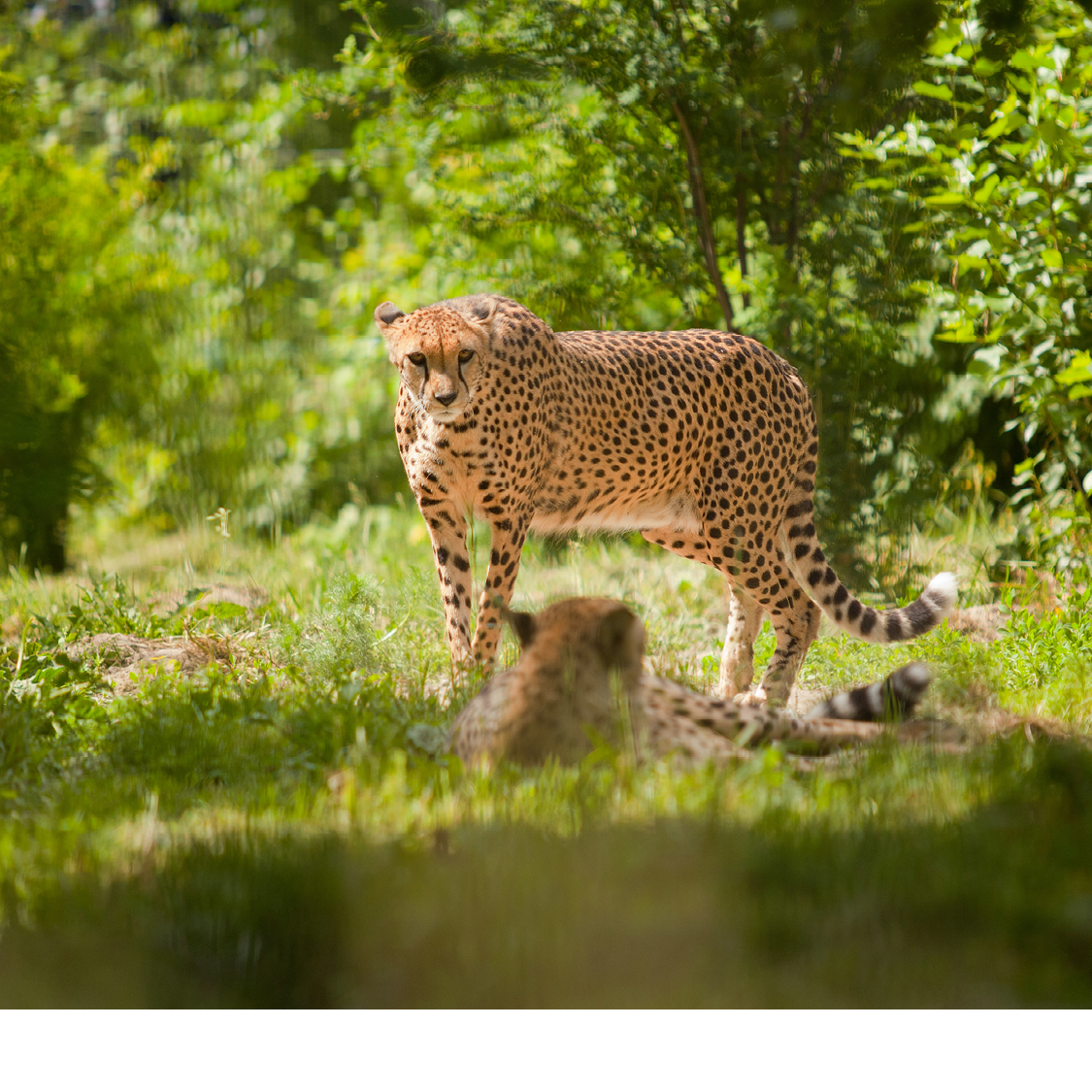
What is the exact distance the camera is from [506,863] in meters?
2.30

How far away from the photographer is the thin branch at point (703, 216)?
5.50m

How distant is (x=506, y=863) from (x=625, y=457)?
8.14 feet

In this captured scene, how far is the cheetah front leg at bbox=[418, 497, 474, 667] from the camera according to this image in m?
4.27

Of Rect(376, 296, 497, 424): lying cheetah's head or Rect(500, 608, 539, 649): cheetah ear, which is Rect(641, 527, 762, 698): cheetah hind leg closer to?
Rect(376, 296, 497, 424): lying cheetah's head

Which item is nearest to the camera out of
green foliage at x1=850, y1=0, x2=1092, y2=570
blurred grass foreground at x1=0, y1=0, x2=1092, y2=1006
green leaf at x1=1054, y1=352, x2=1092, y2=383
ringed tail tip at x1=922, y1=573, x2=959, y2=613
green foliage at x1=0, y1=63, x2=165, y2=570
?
blurred grass foreground at x1=0, y1=0, x2=1092, y2=1006

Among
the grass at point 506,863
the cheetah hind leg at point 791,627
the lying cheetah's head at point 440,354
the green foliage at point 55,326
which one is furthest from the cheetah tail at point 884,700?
the green foliage at point 55,326

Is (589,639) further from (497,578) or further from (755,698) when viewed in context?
(755,698)

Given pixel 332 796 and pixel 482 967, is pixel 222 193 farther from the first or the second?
pixel 482 967

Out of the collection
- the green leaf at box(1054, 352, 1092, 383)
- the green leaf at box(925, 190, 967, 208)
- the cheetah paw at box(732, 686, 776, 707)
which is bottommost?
the cheetah paw at box(732, 686, 776, 707)

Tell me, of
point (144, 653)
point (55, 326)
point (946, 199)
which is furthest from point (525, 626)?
point (55, 326)

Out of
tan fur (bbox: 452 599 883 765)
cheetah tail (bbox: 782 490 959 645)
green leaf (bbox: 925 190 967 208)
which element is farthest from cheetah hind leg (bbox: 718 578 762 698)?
green leaf (bbox: 925 190 967 208)

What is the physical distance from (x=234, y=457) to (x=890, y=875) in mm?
6547

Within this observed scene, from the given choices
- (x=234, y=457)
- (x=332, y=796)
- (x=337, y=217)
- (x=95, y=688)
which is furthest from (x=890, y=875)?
(x=337, y=217)

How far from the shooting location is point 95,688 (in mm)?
4000
